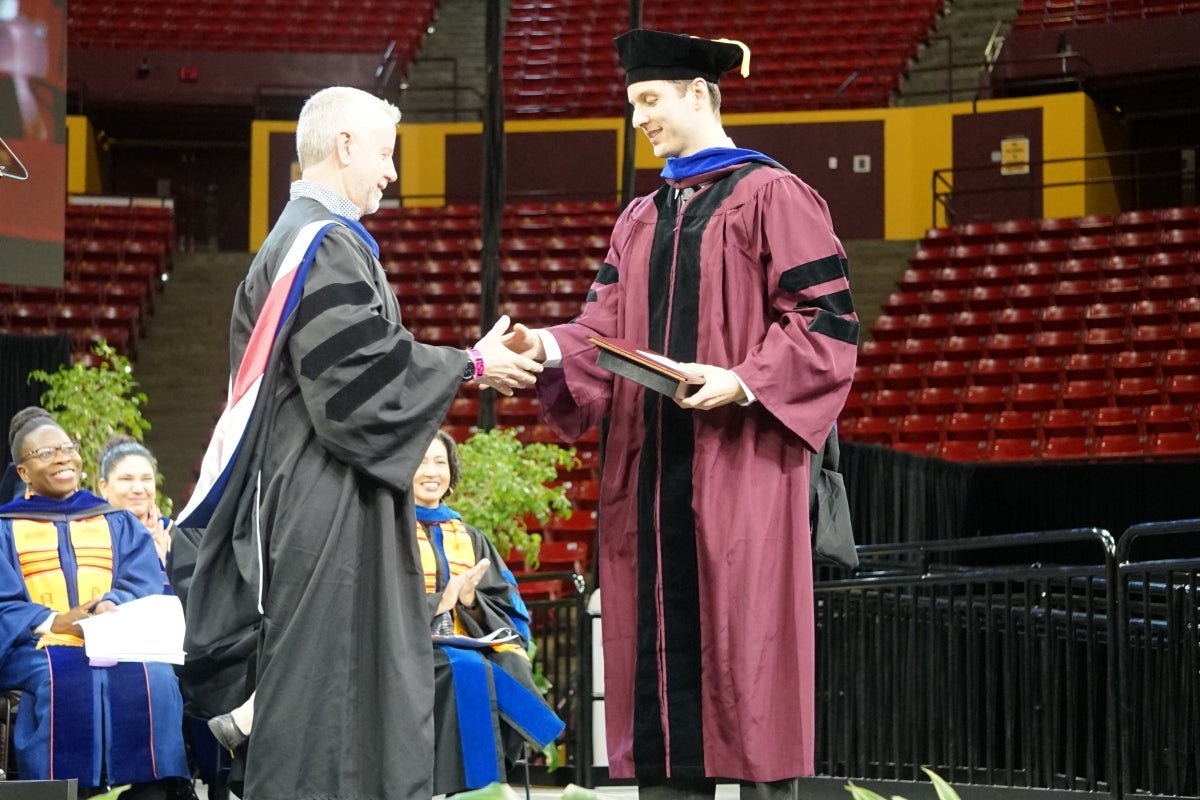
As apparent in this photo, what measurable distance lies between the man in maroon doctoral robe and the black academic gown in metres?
0.30

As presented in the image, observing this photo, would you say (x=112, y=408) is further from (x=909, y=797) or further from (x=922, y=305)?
(x=922, y=305)

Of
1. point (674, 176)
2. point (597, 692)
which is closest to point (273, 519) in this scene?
point (674, 176)

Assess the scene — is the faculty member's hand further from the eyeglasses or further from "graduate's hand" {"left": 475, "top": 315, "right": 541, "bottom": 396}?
"graduate's hand" {"left": 475, "top": 315, "right": 541, "bottom": 396}

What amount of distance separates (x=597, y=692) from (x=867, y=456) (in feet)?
8.36

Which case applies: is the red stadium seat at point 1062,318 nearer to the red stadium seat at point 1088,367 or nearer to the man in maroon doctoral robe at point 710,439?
the red stadium seat at point 1088,367

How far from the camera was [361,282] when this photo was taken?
3029 mm

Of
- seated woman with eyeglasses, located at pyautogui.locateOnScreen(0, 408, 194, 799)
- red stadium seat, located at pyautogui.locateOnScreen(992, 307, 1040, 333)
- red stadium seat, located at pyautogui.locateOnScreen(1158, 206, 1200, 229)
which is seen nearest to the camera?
seated woman with eyeglasses, located at pyautogui.locateOnScreen(0, 408, 194, 799)

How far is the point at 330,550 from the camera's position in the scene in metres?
2.96

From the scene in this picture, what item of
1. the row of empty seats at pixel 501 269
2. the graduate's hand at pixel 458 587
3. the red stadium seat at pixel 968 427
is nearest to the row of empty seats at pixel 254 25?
the row of empty seats at pixel 501 269

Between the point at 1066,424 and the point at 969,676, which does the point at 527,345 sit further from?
the point at 1066,424

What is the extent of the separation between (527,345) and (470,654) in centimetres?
172

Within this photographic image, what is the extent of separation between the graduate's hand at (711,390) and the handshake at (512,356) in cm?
38

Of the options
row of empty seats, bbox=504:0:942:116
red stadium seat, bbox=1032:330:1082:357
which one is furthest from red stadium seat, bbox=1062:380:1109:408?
row of empty seats, bbox=504:0:942:116

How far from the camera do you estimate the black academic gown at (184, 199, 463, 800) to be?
2.95 metres
